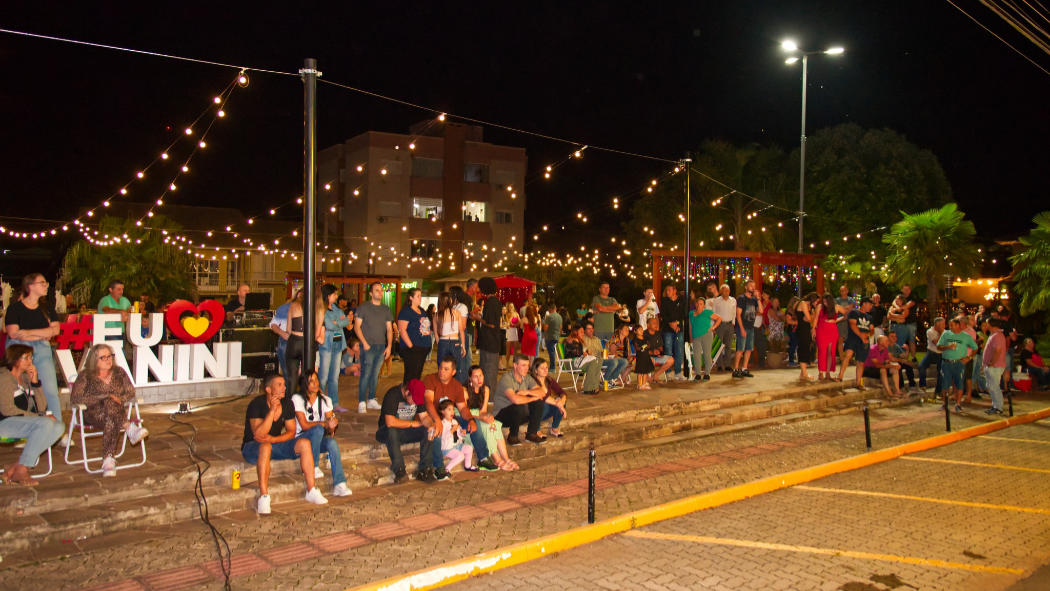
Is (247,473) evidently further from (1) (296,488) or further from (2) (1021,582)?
(2) (1021,582)

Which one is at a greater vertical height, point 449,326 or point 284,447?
point 449,326

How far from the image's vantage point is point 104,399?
6.67 meters

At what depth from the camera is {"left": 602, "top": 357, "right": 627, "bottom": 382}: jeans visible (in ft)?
40.1

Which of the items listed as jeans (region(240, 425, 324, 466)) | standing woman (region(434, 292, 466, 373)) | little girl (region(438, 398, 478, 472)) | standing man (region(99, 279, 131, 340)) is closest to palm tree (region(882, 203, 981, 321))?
standing woman (region(434, 292, 466, 373))

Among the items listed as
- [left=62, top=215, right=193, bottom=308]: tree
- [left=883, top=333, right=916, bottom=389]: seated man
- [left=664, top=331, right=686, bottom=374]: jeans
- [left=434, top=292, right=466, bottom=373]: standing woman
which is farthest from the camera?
[left=62, top=215, right=193, bottom=308]: tree

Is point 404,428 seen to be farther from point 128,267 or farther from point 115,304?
point 128,267

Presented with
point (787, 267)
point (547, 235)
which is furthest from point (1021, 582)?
point (547, 235)

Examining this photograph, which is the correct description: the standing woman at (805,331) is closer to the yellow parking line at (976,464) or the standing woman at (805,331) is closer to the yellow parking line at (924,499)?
the yellow parking line at (976,464)

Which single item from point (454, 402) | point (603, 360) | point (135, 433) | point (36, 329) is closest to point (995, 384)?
point (603, 360)

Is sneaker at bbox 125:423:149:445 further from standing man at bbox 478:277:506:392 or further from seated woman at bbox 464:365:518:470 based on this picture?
standing man at bbox 478:277:506:392

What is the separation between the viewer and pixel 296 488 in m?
6.68

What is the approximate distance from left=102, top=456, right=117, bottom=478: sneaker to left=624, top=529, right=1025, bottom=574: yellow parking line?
14.8 ft

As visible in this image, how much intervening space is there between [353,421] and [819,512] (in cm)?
546

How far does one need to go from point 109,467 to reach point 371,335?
3.70 m
